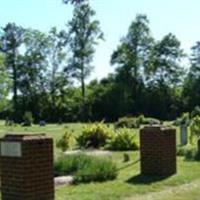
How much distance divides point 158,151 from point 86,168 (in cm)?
195

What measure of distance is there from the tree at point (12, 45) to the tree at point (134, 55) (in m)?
13.6

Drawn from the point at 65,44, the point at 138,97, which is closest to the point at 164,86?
the point at 138,97

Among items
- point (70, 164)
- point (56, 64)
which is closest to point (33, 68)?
point (56, 64)

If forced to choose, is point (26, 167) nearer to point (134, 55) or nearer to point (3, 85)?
point (3, 85)

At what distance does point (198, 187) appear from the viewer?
543 inches

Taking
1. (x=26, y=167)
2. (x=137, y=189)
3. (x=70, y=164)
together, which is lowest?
(x=137, y=189)

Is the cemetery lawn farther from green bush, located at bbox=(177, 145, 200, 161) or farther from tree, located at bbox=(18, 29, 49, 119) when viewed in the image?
tree, located at bbox=(18, 29, 49, 119)

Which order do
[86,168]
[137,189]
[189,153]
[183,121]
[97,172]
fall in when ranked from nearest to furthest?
1. [137,189]
2. [97,172]
3. [86,168]
4. [189,153]
5. [183,121]

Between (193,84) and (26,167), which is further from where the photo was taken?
(193,84)

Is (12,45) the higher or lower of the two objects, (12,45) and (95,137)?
the higher

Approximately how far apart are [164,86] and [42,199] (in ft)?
255

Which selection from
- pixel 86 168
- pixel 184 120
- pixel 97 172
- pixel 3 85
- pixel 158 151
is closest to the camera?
pixel 97 172

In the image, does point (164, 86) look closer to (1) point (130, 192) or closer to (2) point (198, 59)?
(2) point (198, 59)

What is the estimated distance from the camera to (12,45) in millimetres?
89000
